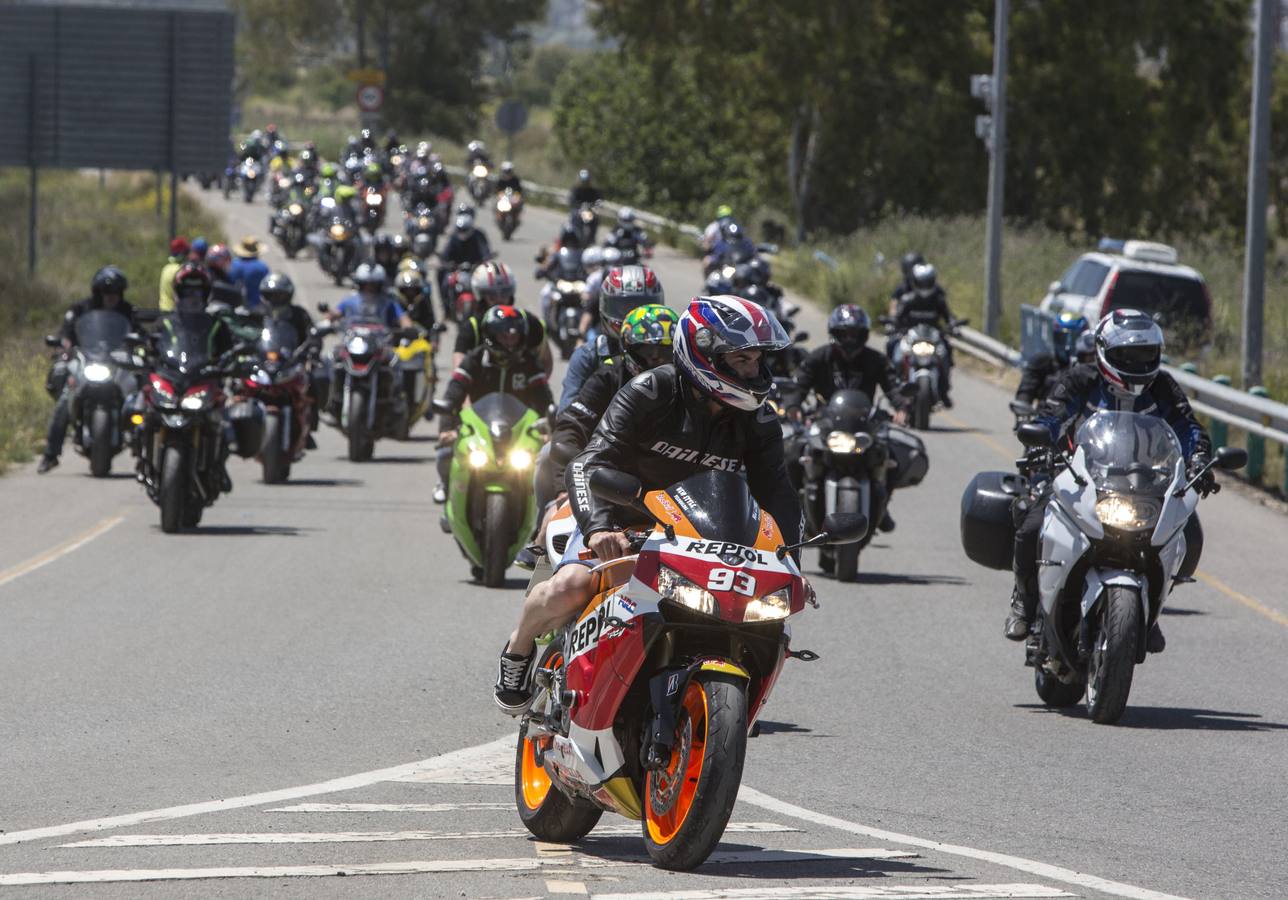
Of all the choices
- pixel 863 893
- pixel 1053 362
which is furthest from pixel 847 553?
pixel 863 893

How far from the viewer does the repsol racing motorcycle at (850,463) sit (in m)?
16.2

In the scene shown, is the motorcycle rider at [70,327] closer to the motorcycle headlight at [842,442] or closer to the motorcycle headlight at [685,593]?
the motorcycle headlight at [842,442]

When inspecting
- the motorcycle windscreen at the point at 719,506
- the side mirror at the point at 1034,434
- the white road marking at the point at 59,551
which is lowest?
the white road marking at the point at 59,551

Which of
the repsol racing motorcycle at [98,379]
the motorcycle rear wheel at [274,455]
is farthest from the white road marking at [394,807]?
the motorcycle rear wheel at [274,455]

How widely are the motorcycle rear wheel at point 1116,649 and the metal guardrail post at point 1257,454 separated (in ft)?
38.5

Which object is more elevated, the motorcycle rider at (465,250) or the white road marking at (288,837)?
the motorcycle rider at (465,250)

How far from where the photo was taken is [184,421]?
705 inches

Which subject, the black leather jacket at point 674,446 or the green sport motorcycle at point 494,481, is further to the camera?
the green sport motorcycle at point 494,481

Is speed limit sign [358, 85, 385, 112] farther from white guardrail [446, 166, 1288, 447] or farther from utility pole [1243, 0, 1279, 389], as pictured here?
white guardrail [446, 166, 1288, 447]

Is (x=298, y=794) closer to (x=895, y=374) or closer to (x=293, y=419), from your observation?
(x=895, y=374)

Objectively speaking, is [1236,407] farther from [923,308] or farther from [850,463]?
[850,463]

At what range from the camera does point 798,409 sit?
17.0m

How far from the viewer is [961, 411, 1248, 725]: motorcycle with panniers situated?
10531mm

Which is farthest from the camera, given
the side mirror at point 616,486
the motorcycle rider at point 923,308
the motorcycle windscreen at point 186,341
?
the motorcycle rider at point 923,308
